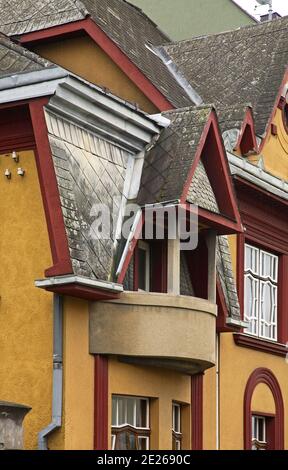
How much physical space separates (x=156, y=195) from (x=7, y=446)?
19.2 ft

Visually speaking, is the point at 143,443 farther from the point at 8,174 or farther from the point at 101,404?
the point at 8,174

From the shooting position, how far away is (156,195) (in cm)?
2278

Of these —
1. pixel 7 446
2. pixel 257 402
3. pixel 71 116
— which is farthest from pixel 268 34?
pixel 7 446

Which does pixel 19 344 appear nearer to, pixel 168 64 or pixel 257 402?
pixel 257 402

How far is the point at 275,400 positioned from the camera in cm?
2842

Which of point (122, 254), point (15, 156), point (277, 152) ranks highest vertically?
point (277, 152)

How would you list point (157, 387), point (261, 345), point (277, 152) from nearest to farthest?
point (157, 387), point (261, 345), point (277, 152)

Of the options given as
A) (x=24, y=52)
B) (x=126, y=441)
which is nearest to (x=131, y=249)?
(x=126, y=441)

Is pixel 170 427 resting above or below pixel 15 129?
below

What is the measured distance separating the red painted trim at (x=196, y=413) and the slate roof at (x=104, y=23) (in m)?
5.48

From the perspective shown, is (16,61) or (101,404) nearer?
(101,404)

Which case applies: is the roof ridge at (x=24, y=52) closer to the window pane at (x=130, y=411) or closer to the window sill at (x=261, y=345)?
the window pane at (x=130, y=411)

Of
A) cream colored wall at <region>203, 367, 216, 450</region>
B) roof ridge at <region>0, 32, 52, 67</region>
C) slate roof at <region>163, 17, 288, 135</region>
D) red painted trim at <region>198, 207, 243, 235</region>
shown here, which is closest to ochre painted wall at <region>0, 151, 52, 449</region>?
roof ridge at <region>0, 32, 52, 67</region>

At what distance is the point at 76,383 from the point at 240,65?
1084cm
